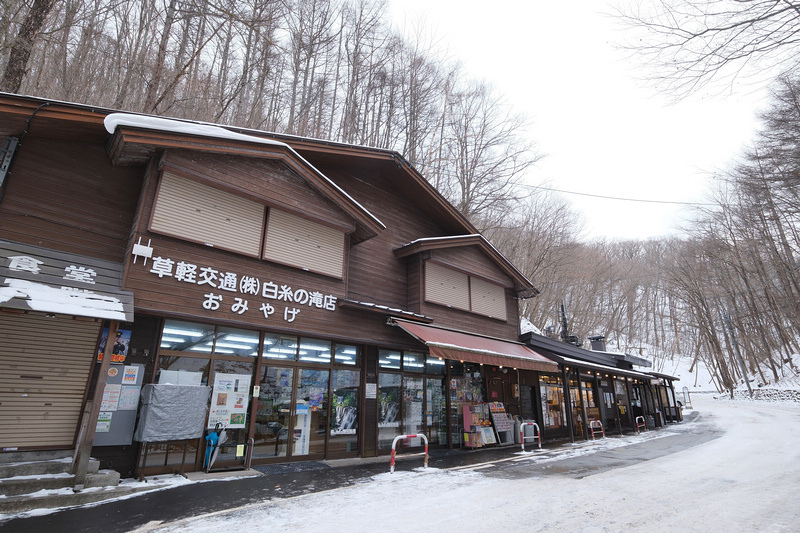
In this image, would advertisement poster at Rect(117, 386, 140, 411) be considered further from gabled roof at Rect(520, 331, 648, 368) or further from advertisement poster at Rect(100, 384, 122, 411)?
gabled roof at Rect(520, 331, 648, 368)

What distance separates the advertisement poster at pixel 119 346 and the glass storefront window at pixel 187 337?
0.59 m

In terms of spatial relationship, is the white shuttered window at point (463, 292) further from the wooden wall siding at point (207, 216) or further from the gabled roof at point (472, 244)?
the wooden wall siding at point (207, 216)

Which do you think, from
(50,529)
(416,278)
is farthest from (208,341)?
(416,278)

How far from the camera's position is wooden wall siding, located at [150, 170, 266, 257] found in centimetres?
782

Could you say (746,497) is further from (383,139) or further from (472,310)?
(383,139)

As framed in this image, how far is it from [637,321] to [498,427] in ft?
151

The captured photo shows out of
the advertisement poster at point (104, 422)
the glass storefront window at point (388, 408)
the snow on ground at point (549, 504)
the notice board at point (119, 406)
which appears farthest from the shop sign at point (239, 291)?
the snow on ground at point (549, 504)

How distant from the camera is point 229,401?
326 inches

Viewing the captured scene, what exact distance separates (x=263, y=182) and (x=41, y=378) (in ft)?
18.3

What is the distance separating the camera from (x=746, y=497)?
6.44m

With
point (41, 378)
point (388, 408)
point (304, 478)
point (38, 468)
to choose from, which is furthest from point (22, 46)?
point (388, 408)

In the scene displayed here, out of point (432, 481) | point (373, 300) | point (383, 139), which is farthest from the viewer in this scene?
point (383, 139)

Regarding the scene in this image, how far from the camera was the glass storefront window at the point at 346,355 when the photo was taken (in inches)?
409

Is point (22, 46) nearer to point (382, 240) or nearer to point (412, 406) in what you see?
point (382, 240)
